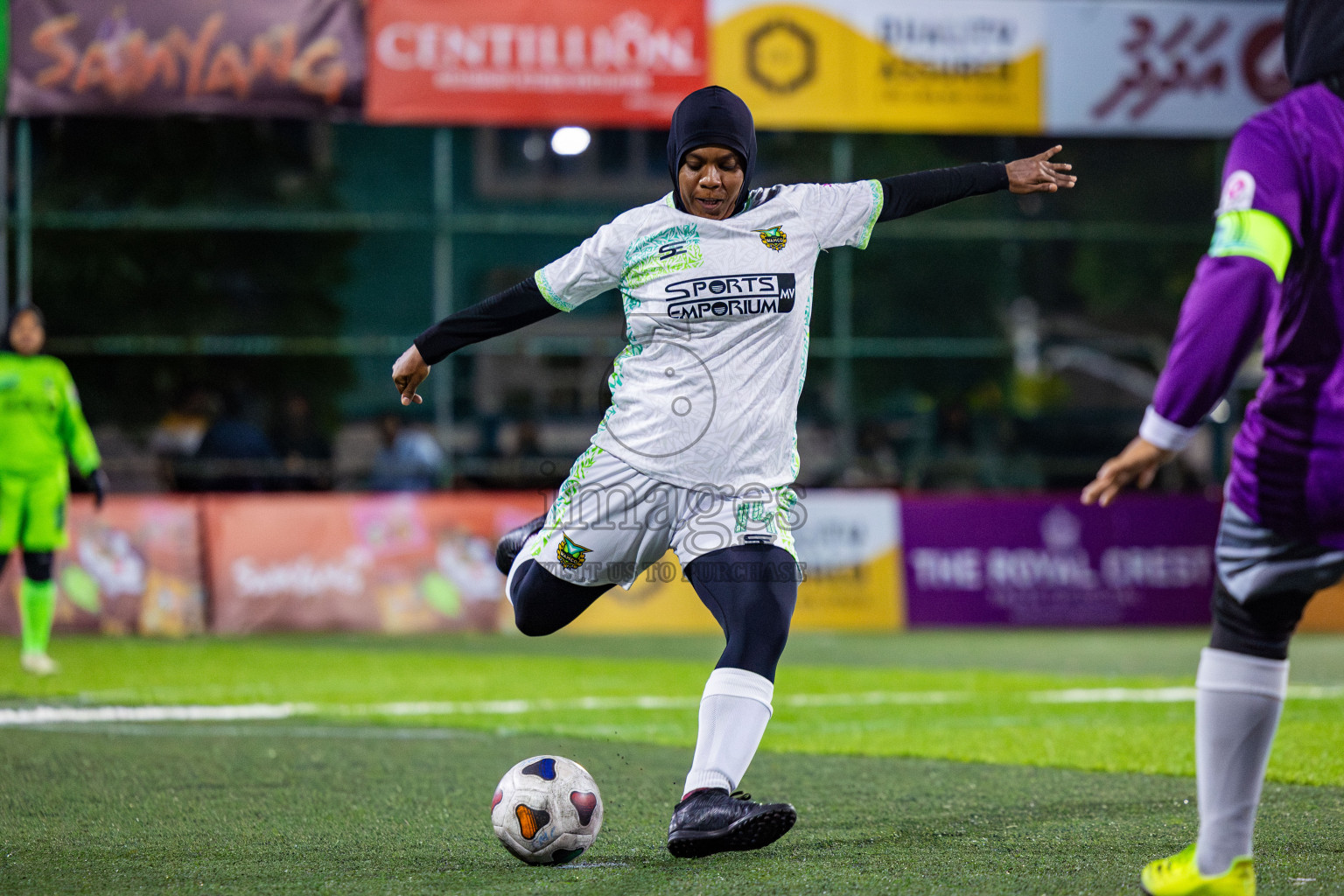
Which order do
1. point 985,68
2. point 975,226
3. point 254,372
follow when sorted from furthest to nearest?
1. point 254,372
2. point 975,226
3. point 985,68

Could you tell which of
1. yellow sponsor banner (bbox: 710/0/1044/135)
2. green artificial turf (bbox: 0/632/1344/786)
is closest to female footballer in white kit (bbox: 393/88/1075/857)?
green artificial turf (bbox: 0/632/1344/786)

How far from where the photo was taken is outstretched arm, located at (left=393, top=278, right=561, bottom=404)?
4.72 metres

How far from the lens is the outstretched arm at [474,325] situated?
472 cm

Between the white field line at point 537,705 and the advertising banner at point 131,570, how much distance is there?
540cm

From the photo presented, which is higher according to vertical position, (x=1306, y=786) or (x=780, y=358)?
(x=780, y=358)

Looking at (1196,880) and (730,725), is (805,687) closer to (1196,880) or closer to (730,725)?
(730,725)

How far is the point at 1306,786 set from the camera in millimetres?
5805

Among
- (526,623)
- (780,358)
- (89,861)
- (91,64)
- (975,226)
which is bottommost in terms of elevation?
(89,861)

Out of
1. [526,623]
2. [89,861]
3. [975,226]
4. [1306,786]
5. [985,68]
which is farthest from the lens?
[975,226]

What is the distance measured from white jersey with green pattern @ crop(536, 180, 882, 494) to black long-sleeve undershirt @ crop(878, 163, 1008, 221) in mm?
194

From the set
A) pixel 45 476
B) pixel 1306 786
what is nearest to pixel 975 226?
pixel 45 476

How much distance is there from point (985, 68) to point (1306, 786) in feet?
38.0

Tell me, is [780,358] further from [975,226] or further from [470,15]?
[975,226]

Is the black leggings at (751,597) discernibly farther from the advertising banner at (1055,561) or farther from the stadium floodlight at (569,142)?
the stadium floodlight at (569,142)
